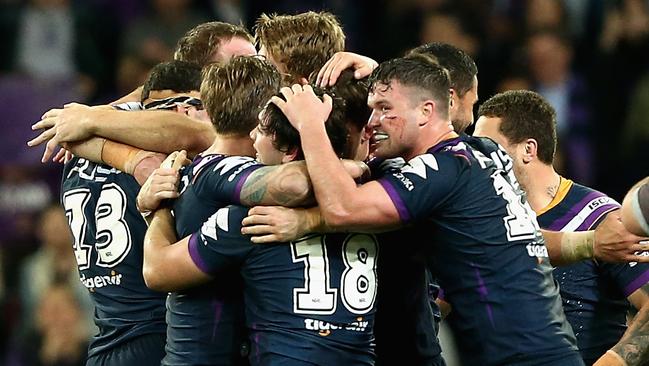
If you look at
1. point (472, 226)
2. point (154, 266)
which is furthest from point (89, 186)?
point (472, 226)

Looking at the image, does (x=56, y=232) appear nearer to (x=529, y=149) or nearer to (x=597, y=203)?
(x=529, y=149)

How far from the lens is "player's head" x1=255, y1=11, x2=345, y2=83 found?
5641mm

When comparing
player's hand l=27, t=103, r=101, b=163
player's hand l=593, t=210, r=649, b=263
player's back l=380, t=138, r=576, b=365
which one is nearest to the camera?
player's back l=380, t=138, r=576, b=365

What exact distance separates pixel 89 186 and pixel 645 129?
18.7ft

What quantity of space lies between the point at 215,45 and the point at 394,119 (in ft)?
4.35

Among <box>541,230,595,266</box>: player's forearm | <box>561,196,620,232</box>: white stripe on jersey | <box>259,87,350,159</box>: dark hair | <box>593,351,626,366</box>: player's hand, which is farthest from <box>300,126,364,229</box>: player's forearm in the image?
<box>561,196,620,232</box>: white stripe on jersey

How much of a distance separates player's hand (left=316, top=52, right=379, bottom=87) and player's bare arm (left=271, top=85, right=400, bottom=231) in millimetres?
547

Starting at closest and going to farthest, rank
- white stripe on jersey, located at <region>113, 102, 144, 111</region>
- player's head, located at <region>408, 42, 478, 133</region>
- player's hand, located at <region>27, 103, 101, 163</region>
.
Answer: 1. player's hand, located at <region>27, 103, 101, 163</region>
2. player's head, located at <region>408, 42, 478, 133</region>
3. white stripe on jersey, located at <region>113, 102, 144, 111</region>

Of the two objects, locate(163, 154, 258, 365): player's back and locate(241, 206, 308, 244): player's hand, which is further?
locate(163, 154, 258, 365): player's back

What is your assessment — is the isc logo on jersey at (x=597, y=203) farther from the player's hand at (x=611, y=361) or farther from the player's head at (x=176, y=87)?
the player's head at (x=176, y=87)

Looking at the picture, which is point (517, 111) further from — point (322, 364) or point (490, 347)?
point (322, 364)

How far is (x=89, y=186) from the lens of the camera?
5.53 meters

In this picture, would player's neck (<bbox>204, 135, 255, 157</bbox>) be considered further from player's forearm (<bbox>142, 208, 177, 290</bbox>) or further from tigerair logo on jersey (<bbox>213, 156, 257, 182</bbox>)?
player's forearm (<bbox>142, 208, 177, 290</bbox>)

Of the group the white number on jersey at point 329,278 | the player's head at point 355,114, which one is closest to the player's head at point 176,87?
the player's head at point 355,114
